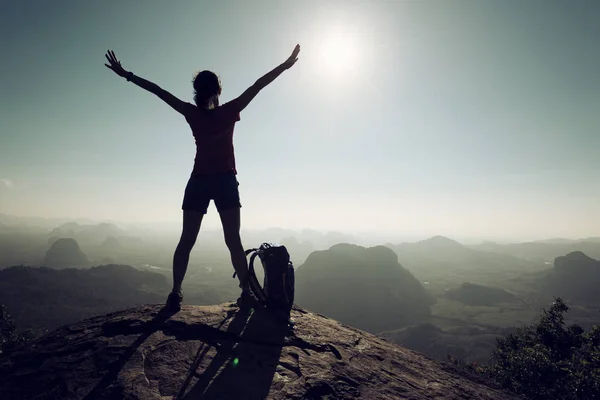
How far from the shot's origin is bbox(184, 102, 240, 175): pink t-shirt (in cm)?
500

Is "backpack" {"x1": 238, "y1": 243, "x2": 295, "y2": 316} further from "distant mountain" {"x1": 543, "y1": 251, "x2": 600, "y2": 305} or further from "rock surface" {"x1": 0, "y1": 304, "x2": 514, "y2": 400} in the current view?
"distant mountain" {"x1": 543, "y1": 251, "x2": 600, "y2": 305}

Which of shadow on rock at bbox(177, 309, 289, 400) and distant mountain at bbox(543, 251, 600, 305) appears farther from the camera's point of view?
distant mountain at bbox(543, 251, 600, 305)

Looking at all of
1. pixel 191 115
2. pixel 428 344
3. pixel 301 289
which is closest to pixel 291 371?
pixel 191 115

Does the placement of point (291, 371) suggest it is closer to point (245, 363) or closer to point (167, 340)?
point (245, 363)

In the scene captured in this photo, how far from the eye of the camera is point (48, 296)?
93312mm

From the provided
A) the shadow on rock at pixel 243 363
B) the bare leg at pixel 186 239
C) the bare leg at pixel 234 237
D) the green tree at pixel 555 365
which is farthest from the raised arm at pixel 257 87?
the green tree at pixel 555 365

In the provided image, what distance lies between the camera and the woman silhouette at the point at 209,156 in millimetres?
4988

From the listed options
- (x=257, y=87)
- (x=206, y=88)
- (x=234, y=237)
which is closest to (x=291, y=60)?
(x=257, y=87)

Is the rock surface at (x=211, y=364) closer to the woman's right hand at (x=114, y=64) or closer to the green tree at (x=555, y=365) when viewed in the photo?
the woman's right hand at (x=114, y=64)

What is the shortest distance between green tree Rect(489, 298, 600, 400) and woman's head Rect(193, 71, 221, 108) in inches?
807

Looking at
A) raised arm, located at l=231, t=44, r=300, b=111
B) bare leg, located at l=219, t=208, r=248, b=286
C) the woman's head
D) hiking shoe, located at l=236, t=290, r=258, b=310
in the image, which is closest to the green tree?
hiking shoe, located at l=236, t=290, r=258, b=310

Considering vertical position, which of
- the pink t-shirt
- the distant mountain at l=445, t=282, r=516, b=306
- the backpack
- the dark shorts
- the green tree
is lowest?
the distant mountain at l=445, t=282, r=516, b=306

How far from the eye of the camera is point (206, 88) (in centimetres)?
503

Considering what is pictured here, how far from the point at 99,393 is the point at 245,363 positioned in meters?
1.62
